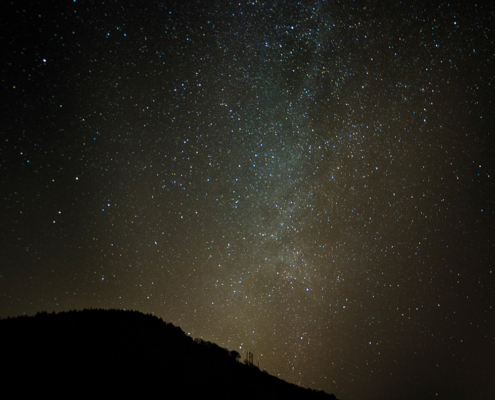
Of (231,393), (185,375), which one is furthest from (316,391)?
(185,375)

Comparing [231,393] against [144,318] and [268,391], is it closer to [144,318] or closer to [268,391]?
[268,391]

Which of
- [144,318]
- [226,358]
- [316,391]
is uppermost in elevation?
[144,318]

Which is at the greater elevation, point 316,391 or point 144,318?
point 144,318

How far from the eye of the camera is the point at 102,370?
6.84 meters

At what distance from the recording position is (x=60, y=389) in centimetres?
567

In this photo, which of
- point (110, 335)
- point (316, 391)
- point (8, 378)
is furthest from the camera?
point (316, 391)

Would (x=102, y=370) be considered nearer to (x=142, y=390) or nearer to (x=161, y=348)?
(x=142, y=390)

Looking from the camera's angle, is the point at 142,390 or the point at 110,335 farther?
the point at 110,335

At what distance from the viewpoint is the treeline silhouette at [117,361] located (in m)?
6.14

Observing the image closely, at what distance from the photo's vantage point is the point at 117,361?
24.5ft

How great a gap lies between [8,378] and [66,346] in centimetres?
195

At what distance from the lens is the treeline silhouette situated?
→ 6137 millimetres

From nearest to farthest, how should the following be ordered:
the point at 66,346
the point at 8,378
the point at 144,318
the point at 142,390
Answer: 1. the point at 8,378
2. the point at 142,390
3. the point at 66,346
4. the point at 144,318

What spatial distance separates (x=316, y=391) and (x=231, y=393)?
6791 millimetres
